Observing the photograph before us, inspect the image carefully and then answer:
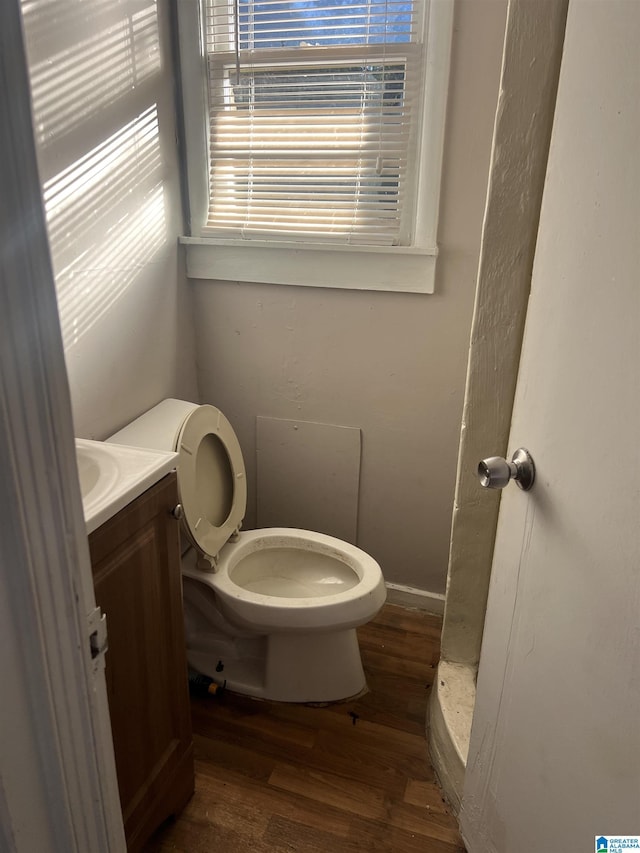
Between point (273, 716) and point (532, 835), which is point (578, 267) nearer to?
point (532, 835)

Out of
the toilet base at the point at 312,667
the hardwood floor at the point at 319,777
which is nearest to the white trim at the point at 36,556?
the hardwood floor at the point at 319,777

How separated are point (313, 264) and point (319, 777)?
1.39 m

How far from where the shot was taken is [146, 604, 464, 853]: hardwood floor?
139cm

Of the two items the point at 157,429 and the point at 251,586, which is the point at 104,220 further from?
the point at 251,586

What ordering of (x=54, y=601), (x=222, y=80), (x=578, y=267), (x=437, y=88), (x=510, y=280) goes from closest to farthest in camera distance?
(x=54, y=601), (x=578, y=267), (x=510, y=280), (x=437, y=88), (x=222, y=80)

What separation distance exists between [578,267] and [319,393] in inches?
50.0

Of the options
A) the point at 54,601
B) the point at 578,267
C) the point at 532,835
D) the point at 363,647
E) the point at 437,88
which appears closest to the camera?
the point at 54,601

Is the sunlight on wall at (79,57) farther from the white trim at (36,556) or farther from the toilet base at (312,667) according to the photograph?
the toilet base at (312,667)

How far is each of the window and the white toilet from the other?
57 centimetres

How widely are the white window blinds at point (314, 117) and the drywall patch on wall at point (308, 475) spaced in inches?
24.1

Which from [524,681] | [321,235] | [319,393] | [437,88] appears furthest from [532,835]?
[437,88]

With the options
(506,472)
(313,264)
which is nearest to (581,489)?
(506,472)

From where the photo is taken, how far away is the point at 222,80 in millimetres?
1823

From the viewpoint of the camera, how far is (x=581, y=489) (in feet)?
2.63
